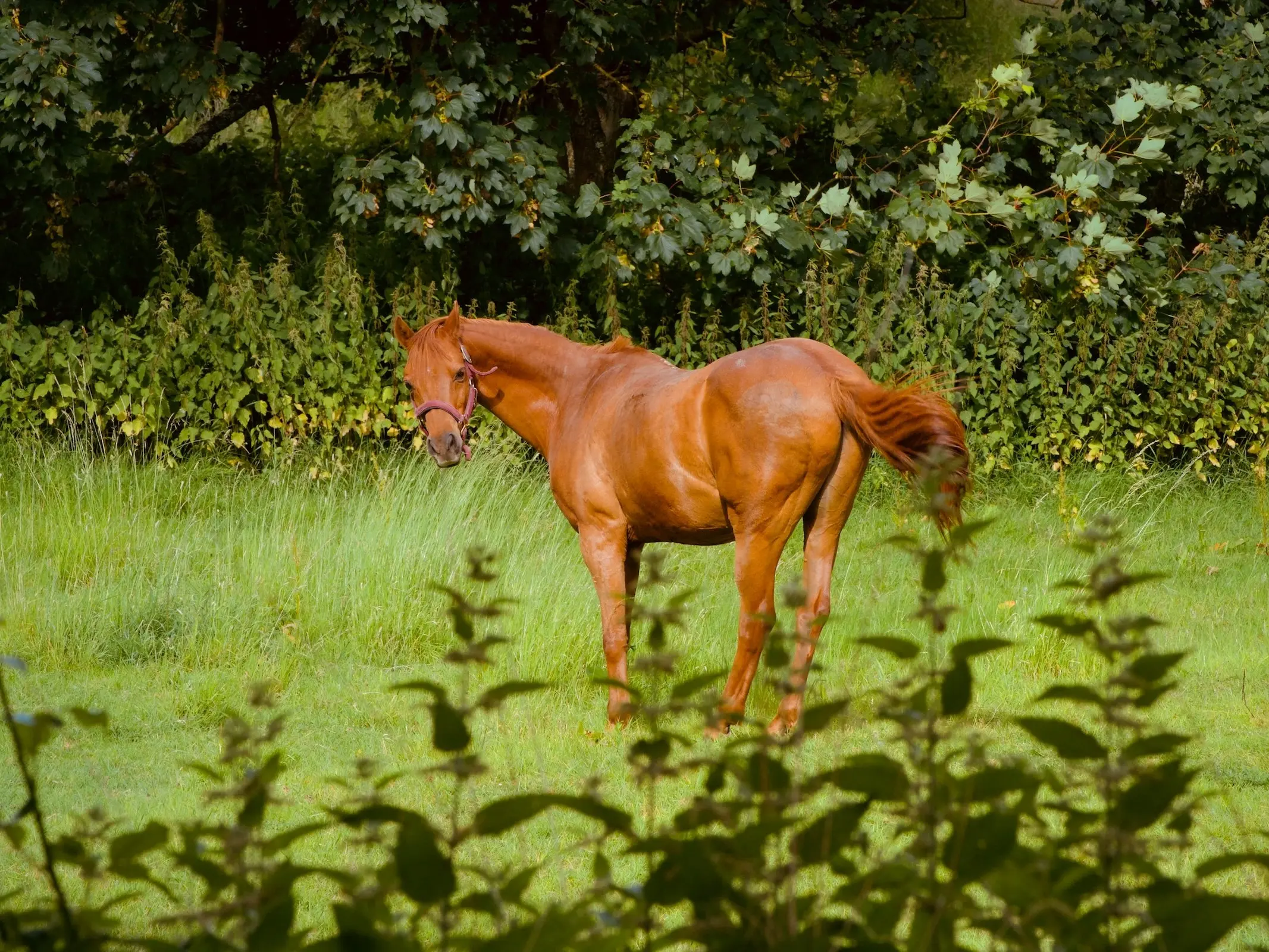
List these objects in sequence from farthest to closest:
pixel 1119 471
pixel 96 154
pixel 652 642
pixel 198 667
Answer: pixel 96 154
pixel 1119 471
pixel 198 667
pixel 652 642

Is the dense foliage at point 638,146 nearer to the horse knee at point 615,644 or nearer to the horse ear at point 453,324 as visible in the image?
the horse ear at point 453,324

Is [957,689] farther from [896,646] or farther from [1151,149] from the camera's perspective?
[1151,149]

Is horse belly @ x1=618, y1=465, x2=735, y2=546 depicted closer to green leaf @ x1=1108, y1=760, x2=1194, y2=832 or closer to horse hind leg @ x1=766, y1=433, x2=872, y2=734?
horse hind leg @ x1=766, y1=433, x2=872, y2=734

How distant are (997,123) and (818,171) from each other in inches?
59.1

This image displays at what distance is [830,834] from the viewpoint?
1996 mm

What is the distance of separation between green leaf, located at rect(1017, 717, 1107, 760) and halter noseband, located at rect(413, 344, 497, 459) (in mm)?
4695

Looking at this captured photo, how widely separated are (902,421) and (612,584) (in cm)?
147

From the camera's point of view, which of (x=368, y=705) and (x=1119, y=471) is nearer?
(x=368, y=705)

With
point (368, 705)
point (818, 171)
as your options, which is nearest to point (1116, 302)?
point (818, 171)

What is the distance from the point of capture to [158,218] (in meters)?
11.7

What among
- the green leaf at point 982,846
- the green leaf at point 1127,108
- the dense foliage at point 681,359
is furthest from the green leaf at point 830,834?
the green leaf at point 1127,108

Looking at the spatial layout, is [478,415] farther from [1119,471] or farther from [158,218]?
[1119,471]

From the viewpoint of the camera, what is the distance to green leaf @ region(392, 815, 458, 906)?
Result: 186 cm

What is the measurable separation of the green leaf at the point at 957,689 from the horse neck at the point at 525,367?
4.65 metres
